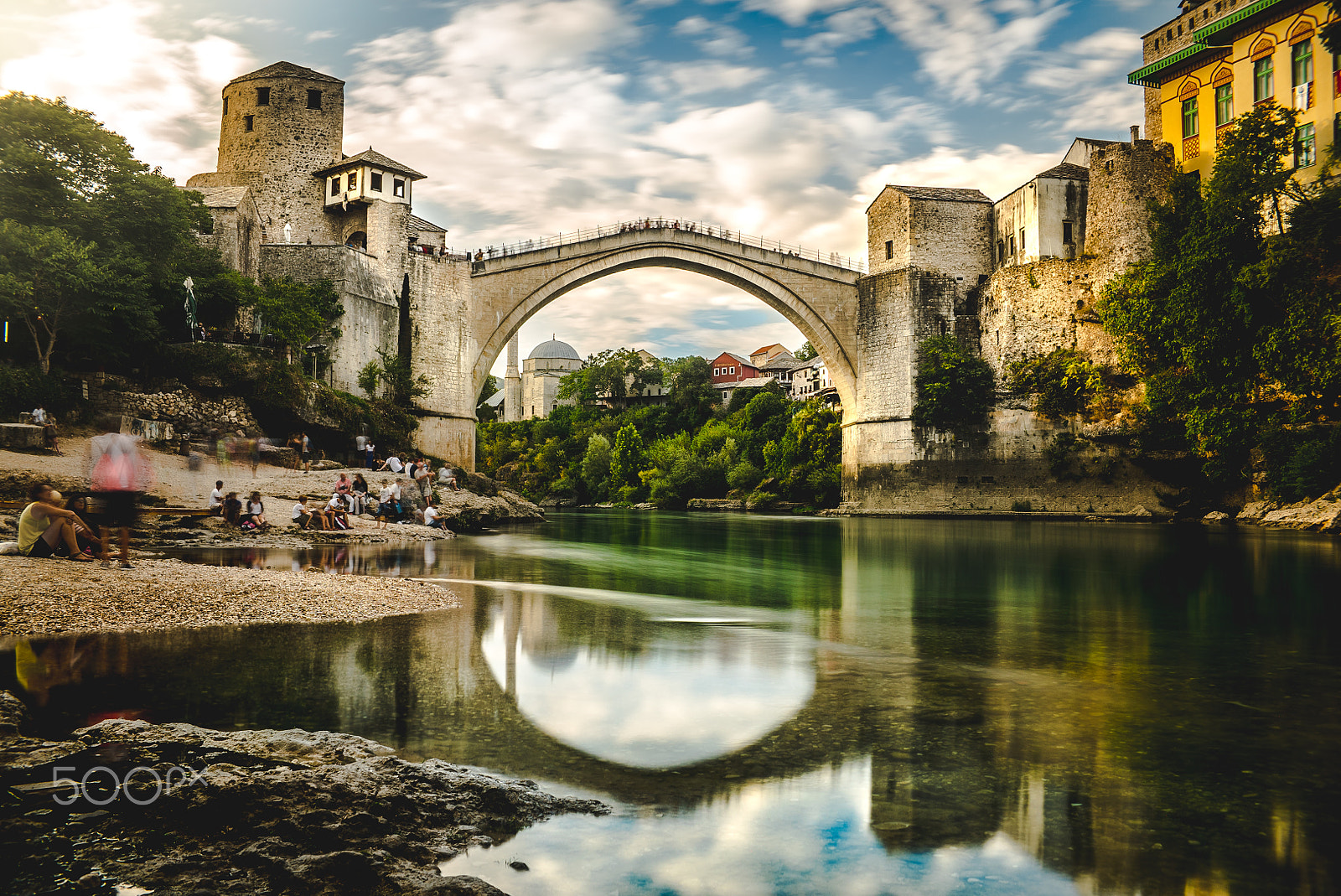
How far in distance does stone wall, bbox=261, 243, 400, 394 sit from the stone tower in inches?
205

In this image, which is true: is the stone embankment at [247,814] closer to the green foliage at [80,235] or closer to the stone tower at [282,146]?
the green foliage at [80,235]

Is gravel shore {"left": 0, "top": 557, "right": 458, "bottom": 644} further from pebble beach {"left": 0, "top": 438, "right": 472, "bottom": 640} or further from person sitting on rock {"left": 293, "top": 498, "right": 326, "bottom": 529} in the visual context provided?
person sitting on rock {"left": 293, "top": 498, "right": 326, "bottom": 529}

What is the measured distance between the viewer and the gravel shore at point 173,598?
5.20 meters

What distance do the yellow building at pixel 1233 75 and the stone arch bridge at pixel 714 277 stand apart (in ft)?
28.9

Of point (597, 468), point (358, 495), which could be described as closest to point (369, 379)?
point (358, 495)

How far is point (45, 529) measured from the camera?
700 cm

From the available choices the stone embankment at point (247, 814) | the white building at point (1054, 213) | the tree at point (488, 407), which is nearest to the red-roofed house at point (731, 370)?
the tree at point (488, 407)

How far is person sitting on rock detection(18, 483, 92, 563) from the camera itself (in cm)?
696

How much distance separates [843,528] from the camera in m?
23.4

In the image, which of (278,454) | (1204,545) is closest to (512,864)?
(1204,545)

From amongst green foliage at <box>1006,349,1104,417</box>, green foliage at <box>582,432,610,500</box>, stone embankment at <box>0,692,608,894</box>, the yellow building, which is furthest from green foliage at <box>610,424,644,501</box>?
stone embankment at <box>0,692,608,894</box>

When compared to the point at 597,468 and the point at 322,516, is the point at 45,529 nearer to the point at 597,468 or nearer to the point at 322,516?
the point at 322,516

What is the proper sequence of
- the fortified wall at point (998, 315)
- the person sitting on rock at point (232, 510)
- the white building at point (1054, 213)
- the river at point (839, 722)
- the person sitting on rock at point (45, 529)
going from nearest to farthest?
1. the river at point (839, 722)
2. the person sitting on rock at point (45, 529)
3. the person sitting on rock at point (232, 510)
4. the fortified wall at point (998, 315)
5. the white building at point (1054, 213)

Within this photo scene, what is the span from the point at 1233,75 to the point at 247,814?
3065cm
